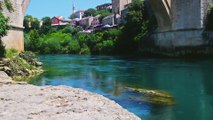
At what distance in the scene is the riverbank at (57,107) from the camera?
4.46 meters

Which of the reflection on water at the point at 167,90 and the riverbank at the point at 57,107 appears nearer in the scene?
the riverbank at the point at 57,107

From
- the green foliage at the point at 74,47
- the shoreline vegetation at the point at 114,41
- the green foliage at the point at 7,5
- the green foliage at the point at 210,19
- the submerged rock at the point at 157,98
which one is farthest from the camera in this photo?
the green foliage at the point at 74,47

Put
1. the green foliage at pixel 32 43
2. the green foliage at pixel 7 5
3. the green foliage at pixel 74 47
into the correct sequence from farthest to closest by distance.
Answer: the green foliage at pixel 32 43
the green foliage at pixel 74 47
the green foliage at pixel 7 5

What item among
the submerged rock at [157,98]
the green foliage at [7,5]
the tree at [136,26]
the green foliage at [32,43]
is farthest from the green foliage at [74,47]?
the submerged rock at [157,98]

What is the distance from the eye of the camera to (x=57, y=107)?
497 centimetres

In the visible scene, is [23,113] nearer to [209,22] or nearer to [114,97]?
[114,97]

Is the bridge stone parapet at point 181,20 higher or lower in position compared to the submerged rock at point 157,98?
higher

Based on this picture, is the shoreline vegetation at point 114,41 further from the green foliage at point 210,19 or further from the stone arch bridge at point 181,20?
the green foliage at point 210,19

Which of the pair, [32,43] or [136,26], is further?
[32,43]

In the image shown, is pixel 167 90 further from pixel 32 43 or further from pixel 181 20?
pixel 32 43

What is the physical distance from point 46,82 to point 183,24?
15.5m

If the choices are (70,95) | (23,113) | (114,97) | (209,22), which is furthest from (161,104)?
(209,22)

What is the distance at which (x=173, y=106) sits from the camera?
8.49m

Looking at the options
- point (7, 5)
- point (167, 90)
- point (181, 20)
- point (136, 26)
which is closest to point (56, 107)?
point (167, 90)
